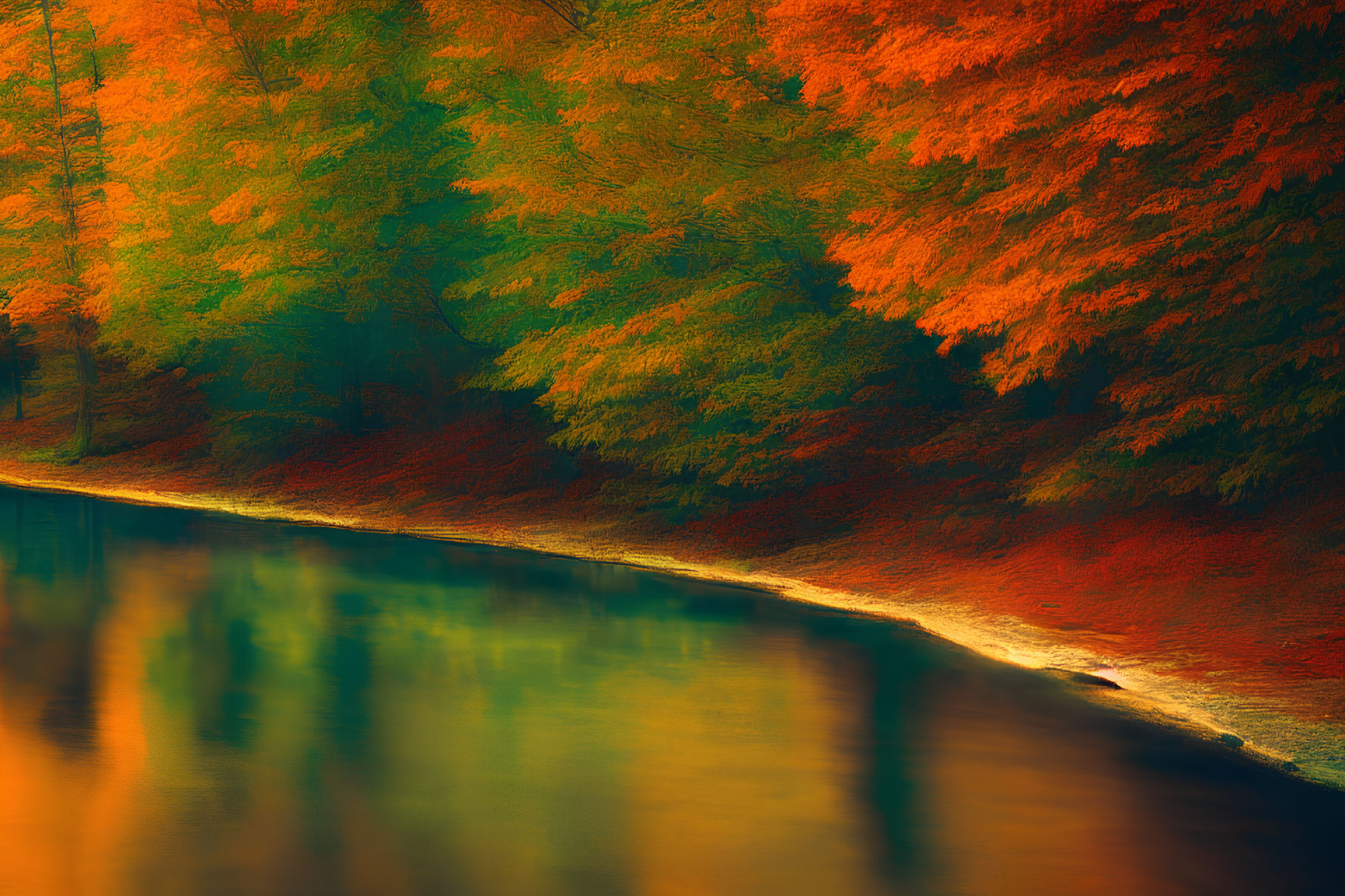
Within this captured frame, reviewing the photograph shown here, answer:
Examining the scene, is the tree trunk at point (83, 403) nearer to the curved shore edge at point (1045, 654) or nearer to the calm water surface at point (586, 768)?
the curved shore edge at point (1045, 654)

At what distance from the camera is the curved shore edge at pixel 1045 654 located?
383 inches

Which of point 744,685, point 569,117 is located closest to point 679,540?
point 569,117

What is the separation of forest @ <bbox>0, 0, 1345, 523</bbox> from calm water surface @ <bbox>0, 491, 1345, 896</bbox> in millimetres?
4094

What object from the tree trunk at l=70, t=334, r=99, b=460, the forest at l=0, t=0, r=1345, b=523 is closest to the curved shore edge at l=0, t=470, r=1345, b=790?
the forest at l=0, t=0, r=1345, b=523

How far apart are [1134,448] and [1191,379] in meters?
0.93

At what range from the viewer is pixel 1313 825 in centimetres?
787

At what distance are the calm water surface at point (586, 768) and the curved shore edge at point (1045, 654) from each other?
1.20 ft

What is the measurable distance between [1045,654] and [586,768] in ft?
19.0

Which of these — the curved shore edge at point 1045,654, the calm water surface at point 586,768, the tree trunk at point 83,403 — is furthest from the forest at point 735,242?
the calm water surface at point 586,768

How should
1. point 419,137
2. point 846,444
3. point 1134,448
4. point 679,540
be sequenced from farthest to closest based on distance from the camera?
1. point 419,137
2. point 679,540
3. point 846,444
4. point 1134,448

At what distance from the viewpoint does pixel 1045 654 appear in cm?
1312

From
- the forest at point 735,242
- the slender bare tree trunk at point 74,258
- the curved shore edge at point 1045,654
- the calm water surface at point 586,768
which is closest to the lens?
the calm water surface at point 586,768

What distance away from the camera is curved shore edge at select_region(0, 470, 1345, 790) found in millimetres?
9734

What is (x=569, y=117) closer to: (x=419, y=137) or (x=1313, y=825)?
(x=419, y=137)
